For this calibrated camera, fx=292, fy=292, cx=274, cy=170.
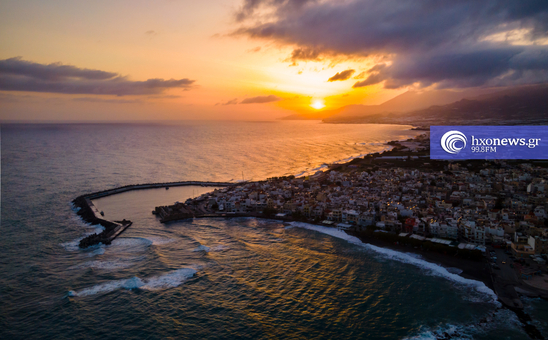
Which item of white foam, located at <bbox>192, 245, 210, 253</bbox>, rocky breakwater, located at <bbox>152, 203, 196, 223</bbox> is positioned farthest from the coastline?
rocky breakwater, located at <bbox>152, 203, 196, 223</bbox>

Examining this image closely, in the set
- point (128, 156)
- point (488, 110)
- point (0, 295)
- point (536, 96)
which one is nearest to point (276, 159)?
point (128, 156)

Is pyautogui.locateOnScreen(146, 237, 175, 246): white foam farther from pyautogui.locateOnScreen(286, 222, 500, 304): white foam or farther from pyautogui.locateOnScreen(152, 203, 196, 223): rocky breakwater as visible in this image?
pyautogui.locateOnScreen(286, 222, 500, 304): white foam

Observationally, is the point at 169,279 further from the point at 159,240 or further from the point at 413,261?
the point at 413,261

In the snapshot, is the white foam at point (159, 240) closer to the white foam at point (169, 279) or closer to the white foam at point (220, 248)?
the white foam at point (220, 248)

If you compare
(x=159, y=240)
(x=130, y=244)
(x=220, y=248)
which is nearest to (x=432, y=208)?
(x=220, y=248)

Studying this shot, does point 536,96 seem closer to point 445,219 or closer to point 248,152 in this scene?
point 248,152
